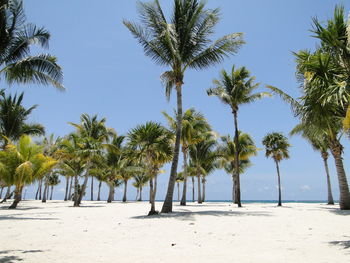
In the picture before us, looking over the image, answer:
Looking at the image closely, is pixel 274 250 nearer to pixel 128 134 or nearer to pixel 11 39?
pixel 11 39

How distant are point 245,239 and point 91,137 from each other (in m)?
23.5

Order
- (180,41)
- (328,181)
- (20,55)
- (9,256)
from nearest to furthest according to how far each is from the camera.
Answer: (9,256)
(20,55)
(180,41)
(328,181)

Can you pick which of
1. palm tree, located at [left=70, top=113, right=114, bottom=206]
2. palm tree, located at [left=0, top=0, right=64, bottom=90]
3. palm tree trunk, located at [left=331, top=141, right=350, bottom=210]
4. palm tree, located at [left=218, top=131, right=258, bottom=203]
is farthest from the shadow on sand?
palm tree, located at [left=218, top=131, right=258, bottom=203]

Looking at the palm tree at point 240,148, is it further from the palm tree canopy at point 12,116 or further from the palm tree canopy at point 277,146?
the palm tree canopy at point 12,116

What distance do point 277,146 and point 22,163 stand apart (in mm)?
27246

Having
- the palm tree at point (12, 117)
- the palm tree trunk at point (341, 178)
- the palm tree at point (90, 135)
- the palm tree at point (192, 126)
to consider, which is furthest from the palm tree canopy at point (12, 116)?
the palm tree trunk at point (341, 178)

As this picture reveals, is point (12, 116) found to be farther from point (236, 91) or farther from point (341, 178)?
point (341, 178)

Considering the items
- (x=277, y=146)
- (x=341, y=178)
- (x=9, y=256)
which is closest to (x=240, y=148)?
(x=277, y=146)

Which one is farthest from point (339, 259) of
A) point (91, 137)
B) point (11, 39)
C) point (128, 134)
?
point (91, 137)

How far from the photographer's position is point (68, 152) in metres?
28.9

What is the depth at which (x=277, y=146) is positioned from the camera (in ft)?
102

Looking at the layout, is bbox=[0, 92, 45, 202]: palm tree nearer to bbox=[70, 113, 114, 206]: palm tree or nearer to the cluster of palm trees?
the cluster of palm trees

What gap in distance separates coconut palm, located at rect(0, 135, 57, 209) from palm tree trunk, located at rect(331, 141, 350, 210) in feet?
72.7

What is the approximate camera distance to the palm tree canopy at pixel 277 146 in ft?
101
